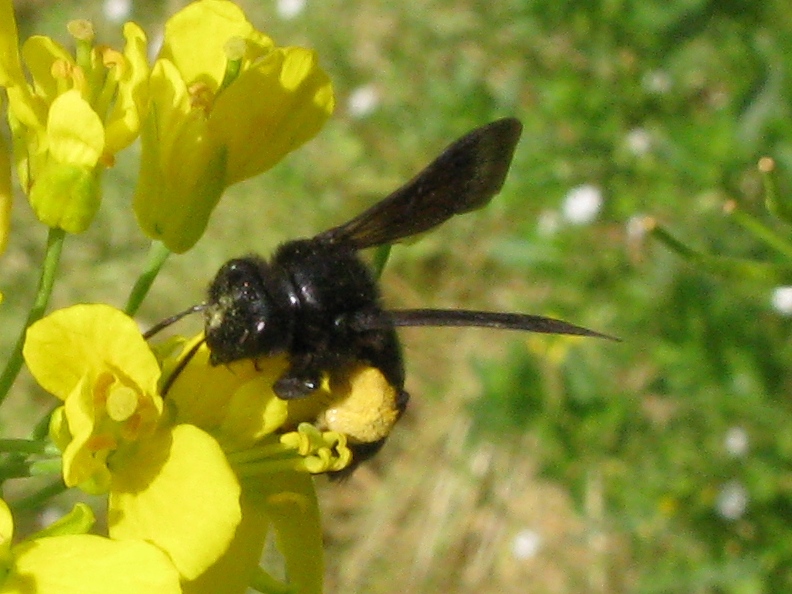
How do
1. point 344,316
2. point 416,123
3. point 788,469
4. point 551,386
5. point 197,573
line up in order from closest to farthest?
1. point 197,573
2. point 344,316
3. point 788,469
4. point 551,386
5. point 416,123

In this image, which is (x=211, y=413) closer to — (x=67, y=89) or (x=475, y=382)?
(x=67, y=89)

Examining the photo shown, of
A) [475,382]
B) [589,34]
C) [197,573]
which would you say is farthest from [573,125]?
[197,573]

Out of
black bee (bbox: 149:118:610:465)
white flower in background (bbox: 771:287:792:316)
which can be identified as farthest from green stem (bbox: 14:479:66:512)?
white flower in background (bbox: 771:287:792:316)

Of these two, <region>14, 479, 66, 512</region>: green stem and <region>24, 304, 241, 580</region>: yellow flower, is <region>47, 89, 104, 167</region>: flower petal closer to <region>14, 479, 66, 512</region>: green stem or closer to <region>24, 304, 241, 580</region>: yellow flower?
<region>24, 304, 241, 580</region>: yellow flower

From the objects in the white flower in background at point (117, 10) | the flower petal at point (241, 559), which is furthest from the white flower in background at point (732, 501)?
the white flower in background at point (117, 10)

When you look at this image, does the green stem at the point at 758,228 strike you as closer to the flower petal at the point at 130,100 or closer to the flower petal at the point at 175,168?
the flower petal at the point at 175,168
